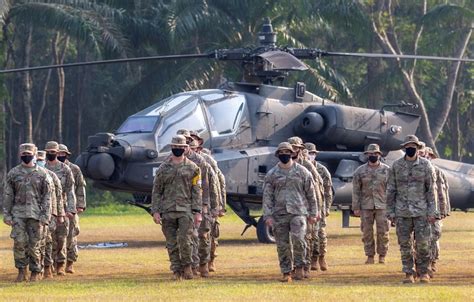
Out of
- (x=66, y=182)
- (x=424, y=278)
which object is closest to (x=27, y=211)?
(x=66, y=182)

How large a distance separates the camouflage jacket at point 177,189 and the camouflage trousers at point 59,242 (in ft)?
6.75

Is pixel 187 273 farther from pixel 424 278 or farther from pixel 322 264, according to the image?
pixel 424 278

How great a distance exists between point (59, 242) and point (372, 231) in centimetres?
493

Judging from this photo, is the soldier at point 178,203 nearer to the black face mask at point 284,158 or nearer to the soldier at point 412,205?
the black face mask at point 284,158

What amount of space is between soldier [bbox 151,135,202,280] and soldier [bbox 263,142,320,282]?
36.1 inches

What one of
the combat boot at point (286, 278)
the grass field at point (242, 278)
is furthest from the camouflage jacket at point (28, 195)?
the combat boot at point (286, 278)

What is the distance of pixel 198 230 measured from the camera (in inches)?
725

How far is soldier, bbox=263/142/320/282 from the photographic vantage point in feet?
56.0

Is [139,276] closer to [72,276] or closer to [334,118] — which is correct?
[72,276]

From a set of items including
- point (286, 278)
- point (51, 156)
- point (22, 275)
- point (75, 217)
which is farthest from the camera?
point (75, 217)

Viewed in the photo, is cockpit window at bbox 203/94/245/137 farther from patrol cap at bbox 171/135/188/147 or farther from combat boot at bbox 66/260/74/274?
patrol cap at bbox 171/135/188/147

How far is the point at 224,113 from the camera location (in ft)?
81.6

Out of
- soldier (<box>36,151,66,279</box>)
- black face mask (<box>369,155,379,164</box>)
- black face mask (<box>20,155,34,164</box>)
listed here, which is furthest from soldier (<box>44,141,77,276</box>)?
black face mask (<box>369,155,379,164</box>)

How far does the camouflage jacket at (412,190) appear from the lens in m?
17.0
